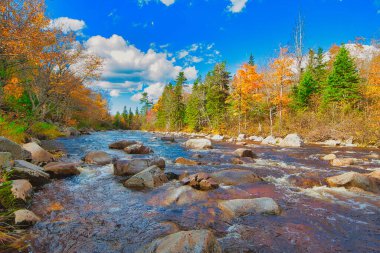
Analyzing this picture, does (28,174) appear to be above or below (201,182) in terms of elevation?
above

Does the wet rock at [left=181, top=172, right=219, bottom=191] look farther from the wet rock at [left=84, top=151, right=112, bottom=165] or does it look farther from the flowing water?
the wet rock at [left=84, top=151, right=112, bottom=165]

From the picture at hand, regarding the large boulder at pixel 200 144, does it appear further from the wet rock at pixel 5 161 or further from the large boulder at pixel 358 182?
the wet rock at pixel 5 161

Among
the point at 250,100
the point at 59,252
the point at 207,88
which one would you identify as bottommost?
the point at 59,252

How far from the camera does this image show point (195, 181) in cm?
777

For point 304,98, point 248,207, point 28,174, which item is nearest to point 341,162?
point 248,207

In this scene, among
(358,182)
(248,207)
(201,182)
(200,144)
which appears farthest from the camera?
(200,144)

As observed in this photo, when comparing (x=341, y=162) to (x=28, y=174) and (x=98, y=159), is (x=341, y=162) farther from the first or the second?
(x=28, y=174)

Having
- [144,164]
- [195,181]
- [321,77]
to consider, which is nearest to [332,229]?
[195,181]

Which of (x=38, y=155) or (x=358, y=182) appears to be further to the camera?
(x=38, y=155)

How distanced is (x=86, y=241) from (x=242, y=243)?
2922 millimetres

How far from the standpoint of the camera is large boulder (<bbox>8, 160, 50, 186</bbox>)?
6791 mm

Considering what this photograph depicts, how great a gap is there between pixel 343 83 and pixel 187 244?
102 feet

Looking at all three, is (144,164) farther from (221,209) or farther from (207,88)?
(207,88)

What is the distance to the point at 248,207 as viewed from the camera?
561 cm
